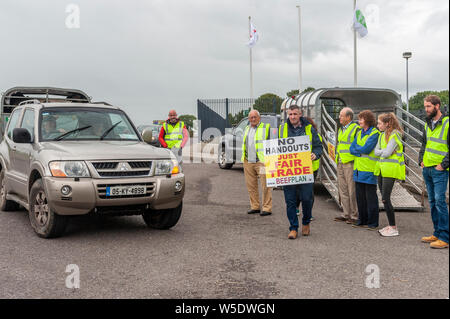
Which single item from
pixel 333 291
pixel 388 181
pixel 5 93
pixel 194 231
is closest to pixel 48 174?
pixel 194 231

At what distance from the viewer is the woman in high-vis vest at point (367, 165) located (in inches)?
273

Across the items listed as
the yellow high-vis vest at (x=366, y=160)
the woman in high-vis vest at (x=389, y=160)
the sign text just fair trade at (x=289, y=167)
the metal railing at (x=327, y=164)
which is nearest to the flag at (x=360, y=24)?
the metal railing at (x=327, y=164)

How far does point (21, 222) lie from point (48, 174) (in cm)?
211

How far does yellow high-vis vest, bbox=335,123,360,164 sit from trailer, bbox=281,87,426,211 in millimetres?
1507

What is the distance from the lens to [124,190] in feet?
19.5

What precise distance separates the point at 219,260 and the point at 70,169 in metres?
2.23

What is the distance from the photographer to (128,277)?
15.2 feet

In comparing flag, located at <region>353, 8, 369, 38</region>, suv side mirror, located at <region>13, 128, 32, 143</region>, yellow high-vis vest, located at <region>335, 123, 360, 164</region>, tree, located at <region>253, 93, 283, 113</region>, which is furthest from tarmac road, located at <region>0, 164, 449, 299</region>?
tree, located at <region>253, 93, 283, 113</region>

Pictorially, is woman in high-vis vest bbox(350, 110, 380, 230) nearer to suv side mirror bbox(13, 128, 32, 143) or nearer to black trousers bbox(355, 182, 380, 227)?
black trousers bbox(355, 182, 380, 227)

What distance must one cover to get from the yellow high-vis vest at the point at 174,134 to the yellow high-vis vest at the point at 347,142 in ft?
13.9

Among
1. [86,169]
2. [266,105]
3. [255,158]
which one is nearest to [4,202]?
[86,169]

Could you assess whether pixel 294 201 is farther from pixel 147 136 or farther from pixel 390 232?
pixel 147 136

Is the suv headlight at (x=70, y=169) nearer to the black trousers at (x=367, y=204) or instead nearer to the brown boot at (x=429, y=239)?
the black trousers at (x=367, y=204)

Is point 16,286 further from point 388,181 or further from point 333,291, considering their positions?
point 388,181
